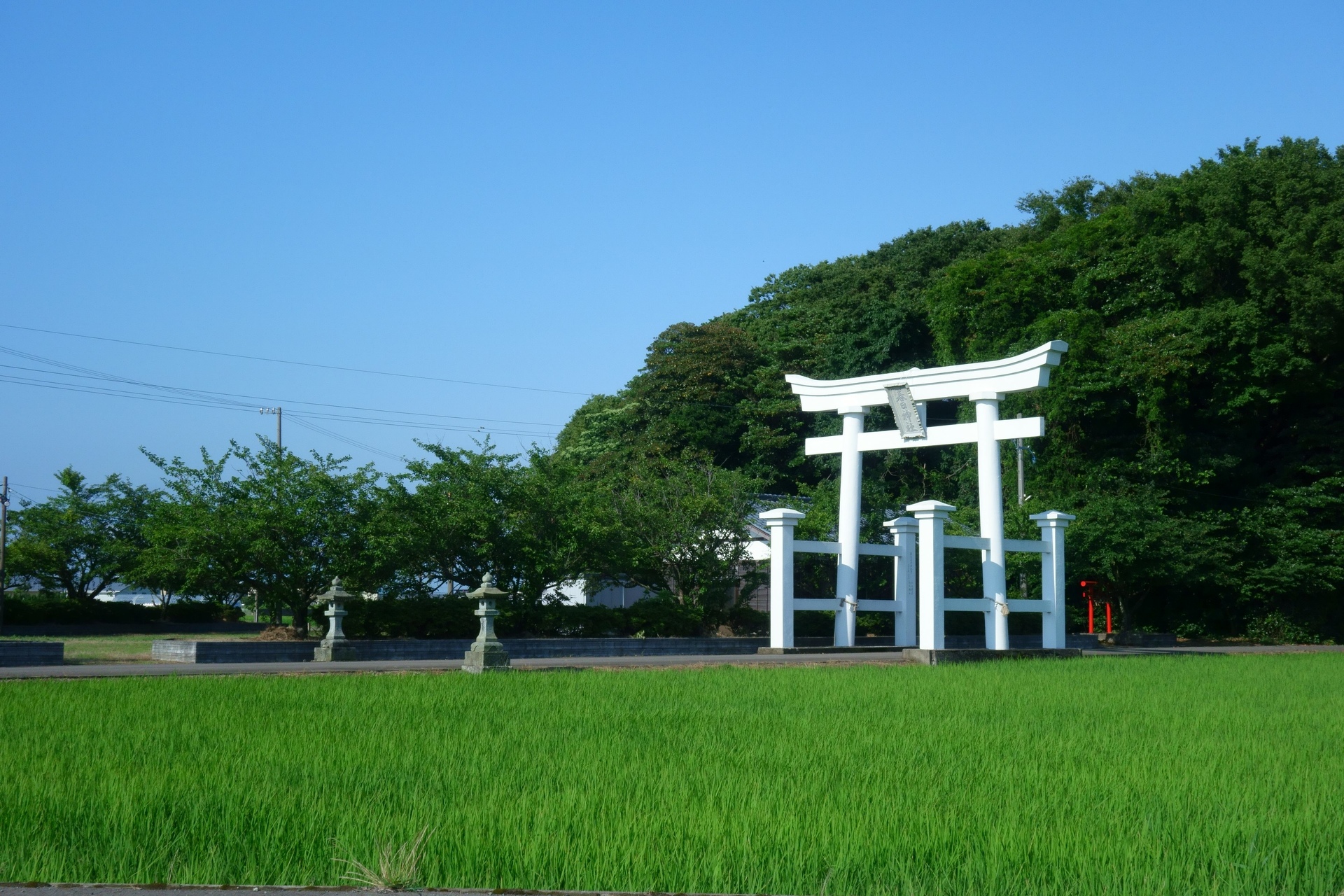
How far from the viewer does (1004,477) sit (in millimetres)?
33094

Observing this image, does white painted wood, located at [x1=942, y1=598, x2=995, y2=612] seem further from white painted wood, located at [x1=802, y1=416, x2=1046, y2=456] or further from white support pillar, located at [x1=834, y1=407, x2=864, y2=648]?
white painted wood, located at [x1=802, y1=416, x2=1046, y2=456]

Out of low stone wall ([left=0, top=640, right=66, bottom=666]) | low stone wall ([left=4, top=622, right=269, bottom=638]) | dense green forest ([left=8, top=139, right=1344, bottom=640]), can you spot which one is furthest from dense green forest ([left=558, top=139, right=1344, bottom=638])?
low stone wall ([left=4, top=622, right=269, bottom=638])

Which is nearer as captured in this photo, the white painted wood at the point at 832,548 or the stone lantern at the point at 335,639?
the stone lantern at the point at 335,639

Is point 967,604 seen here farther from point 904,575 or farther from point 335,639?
point 335,639

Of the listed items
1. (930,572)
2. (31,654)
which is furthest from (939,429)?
(31,654)

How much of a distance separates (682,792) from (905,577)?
57.5ft

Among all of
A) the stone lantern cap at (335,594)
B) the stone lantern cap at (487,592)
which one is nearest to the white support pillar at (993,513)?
the stone lantern cap at (487,592)

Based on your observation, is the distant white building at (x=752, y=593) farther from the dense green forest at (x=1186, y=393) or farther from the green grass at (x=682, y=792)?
the green grass at (x=682, y=792)

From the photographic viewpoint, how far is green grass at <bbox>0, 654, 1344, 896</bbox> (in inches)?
177

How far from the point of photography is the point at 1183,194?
29828 mm

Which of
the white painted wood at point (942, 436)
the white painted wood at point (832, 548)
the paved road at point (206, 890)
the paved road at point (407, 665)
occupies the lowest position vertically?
the paved road at point (407, 665)

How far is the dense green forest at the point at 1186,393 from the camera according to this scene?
28.0m

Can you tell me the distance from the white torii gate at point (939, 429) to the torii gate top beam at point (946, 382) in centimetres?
1

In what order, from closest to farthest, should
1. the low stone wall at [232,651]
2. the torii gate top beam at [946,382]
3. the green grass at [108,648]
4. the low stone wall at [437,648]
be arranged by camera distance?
1. the low stone wall at [232,651]
2. the low stone wall at [437,648]
3. the green grass at [108,648]
4. the torii gate top beam at [946,382]
